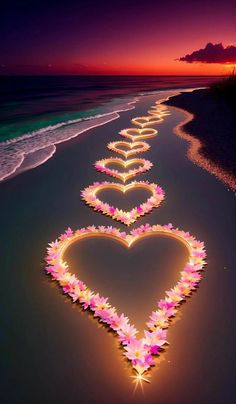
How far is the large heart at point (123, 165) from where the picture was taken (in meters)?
9.72

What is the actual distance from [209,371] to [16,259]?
4075 millimetres

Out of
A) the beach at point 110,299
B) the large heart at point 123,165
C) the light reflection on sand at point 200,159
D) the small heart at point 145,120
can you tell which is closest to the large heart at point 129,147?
the large heart at point 123,165

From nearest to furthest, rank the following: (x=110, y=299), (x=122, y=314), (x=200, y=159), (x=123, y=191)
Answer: (x=122, y=314) → (x=110, y=299) → (x=123, y=191) → (x=200, y=159)

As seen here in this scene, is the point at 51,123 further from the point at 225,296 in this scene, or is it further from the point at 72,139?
the point at 225,296

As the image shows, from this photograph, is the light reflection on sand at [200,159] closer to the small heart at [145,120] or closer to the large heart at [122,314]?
the small heart at [145,120]

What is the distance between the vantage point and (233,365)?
385 cm

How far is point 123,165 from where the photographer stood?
1114cm

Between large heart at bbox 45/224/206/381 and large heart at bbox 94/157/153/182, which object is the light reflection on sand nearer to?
large heart at bbox 94/157/153/182

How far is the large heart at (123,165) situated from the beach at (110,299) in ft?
4.21

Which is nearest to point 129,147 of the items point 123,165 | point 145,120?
point 123,165

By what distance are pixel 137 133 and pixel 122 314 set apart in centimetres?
1346

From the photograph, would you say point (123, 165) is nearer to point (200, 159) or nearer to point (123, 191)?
point (123, 191)

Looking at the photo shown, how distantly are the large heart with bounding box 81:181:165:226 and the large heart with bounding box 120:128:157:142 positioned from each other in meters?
6.49

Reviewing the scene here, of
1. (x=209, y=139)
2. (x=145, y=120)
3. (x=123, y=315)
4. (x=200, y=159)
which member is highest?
(x=145, y=120)
